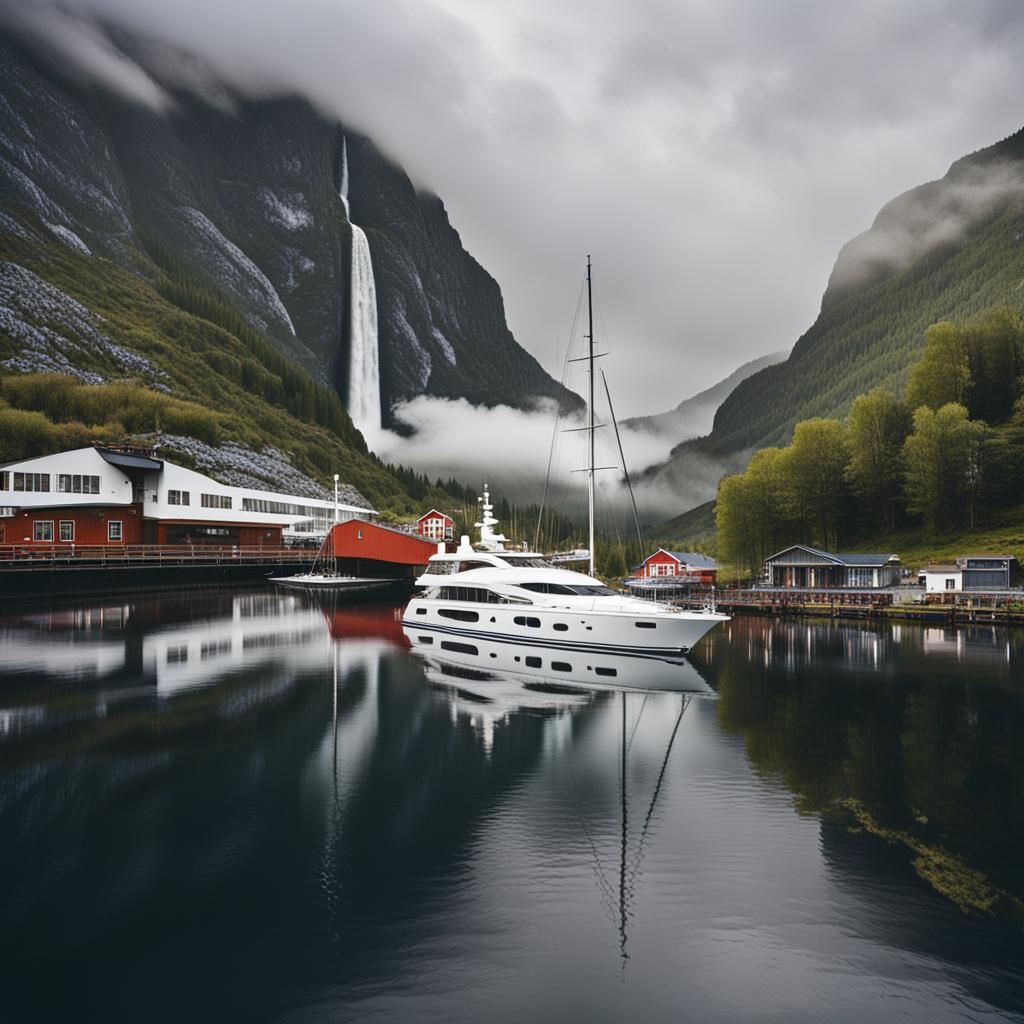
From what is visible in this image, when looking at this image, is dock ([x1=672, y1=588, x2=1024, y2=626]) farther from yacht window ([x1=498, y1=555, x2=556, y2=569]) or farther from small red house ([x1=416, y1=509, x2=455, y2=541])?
small red house ([x1=416, y1=509, x2=455, y2=541])

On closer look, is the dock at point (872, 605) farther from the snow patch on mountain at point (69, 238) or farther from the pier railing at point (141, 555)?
the snow patch on mountain at point (69, 238)

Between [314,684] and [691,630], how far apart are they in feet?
60.2

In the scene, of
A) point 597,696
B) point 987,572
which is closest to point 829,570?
point 987,572

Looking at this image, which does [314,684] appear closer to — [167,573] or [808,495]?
[167,573]

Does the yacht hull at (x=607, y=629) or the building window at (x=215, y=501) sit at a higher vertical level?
the building window at (x=215, y=501)

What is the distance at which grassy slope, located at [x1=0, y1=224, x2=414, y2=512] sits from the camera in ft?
404

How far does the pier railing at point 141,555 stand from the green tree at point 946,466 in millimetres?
78820

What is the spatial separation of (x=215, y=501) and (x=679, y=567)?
213 ft

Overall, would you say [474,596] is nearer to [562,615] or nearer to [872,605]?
[562,615]

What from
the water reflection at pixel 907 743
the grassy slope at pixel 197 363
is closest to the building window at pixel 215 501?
the grassy slope at pixel 197 363

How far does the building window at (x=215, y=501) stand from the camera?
83.6 m

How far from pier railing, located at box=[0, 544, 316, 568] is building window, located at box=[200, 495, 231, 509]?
4.96 m

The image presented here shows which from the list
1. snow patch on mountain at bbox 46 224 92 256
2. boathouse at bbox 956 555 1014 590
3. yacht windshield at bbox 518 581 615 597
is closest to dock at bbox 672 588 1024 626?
boathouse at bbox 956 555 1014 590

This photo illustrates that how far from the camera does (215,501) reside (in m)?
85.5
